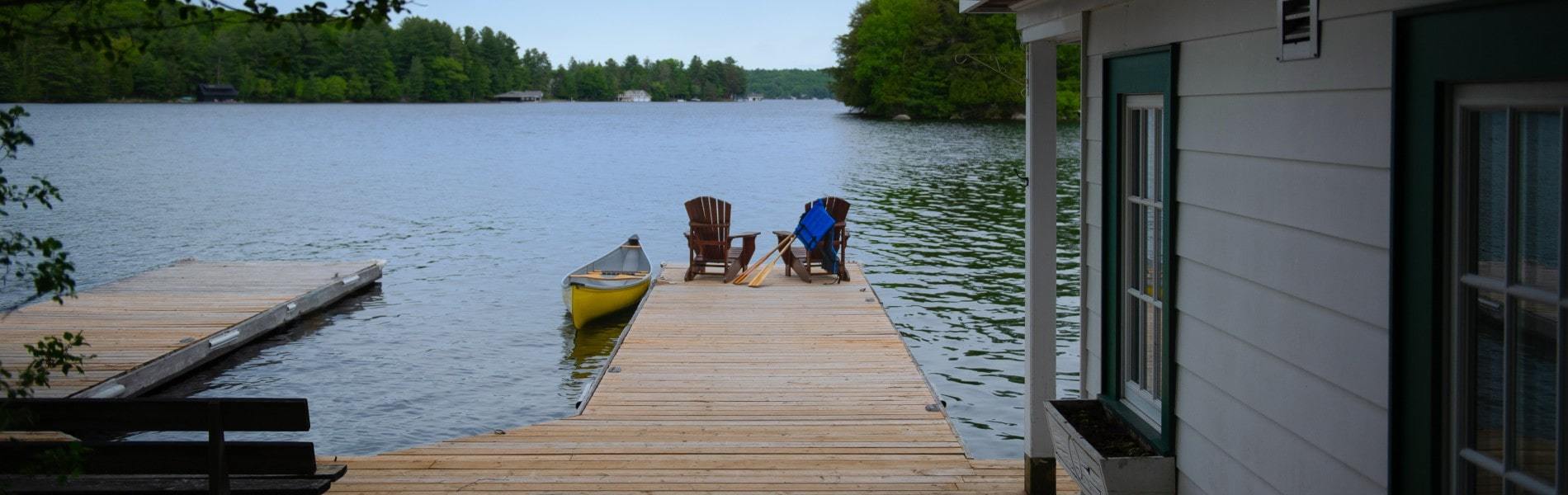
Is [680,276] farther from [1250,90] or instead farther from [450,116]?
[450,116]

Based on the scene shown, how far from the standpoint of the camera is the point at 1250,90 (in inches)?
135

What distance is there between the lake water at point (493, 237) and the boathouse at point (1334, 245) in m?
5.35

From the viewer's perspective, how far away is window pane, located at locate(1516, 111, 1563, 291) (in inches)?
87.9

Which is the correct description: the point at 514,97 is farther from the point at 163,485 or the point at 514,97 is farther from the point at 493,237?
the point at 163,485

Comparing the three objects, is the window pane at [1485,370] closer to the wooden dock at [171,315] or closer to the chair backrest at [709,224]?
the wooden dock at [171,315]

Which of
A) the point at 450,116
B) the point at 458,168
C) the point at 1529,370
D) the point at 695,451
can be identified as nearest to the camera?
the point at 1529,370

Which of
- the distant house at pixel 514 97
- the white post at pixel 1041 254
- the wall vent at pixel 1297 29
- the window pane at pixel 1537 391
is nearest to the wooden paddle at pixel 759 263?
the white post at pixel 1041 254

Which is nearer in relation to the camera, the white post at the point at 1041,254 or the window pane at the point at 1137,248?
the window pane at the point at 1137,248

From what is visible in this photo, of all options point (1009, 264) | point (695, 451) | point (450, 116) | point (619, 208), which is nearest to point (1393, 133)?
point (695, 451)

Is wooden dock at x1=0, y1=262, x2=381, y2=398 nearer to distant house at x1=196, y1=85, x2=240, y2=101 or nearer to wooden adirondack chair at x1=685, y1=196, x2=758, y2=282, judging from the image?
wooden adirondack chair at x1=685, y1=196, x2=758, y2=282

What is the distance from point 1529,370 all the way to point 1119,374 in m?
2.54

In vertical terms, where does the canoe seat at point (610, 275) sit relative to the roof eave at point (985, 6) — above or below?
below

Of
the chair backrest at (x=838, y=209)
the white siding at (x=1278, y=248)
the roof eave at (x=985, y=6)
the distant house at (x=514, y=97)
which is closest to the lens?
the white siding at (x=1278, y=248)

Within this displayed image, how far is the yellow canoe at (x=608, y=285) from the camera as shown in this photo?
1477 centimetres
